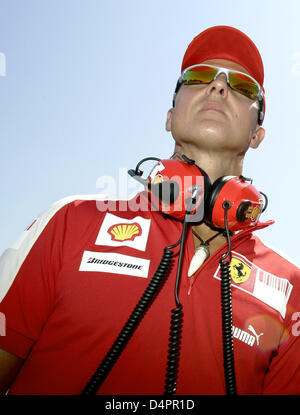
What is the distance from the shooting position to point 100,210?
2.20m

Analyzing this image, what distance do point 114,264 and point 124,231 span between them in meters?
0.27

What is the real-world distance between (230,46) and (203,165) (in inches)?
43.0

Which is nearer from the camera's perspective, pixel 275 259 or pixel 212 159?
pixel 275 259

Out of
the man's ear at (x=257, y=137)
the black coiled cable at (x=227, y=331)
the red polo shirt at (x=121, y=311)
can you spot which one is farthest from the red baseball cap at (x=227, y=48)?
the black coiled cable at (x=227, y=331)

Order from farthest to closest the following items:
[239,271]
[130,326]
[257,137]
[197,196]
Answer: [257,137] < [239,271] < [197,196] < [130,326]

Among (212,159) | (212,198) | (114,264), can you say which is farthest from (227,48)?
(114,264)

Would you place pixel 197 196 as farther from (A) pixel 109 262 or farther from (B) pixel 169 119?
(B) pixel 169 119

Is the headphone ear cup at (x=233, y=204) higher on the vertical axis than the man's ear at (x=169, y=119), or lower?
lower

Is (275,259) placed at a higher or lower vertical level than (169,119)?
lower

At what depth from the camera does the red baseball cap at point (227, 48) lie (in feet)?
9.25

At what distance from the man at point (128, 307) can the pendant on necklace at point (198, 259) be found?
2cm

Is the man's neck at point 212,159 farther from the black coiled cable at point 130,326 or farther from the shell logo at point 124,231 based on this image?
the black coiled cable at point 130,326

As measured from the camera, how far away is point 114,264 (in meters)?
1.89
